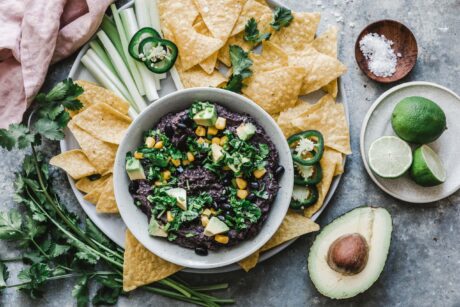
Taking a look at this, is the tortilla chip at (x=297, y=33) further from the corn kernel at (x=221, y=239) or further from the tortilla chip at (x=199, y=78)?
the corn kernel at (x=221, y=239)

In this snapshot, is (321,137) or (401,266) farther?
(401,266)

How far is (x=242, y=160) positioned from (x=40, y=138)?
1.18 meters

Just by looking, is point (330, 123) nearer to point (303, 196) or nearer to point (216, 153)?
point (303, 196)

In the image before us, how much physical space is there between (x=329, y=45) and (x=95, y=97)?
138cm

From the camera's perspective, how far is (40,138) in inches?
131

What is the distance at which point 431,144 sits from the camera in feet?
11.4

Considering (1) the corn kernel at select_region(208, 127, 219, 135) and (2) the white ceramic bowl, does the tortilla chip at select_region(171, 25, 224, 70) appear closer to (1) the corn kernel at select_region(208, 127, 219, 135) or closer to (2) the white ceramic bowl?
(2) the white ceramic bowl

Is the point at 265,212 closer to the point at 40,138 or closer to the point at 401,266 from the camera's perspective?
the point at 401,266

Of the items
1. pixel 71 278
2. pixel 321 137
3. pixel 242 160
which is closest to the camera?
pixel 242 160

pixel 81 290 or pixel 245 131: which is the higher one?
pixel 245 131

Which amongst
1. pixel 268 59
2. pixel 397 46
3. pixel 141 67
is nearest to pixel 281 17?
pixel 268 59

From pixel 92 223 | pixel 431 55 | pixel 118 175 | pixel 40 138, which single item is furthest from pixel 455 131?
pixel 40 138

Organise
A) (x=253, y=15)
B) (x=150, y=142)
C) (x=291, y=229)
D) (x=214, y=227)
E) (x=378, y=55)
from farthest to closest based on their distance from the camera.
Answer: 1. (x=378, y=55)
2. (x=253, y=15)
3. (x=291, y=229)
4. (x=150, y=142)
5. (x=214, y=227)

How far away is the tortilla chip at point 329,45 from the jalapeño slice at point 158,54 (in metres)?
0.83
